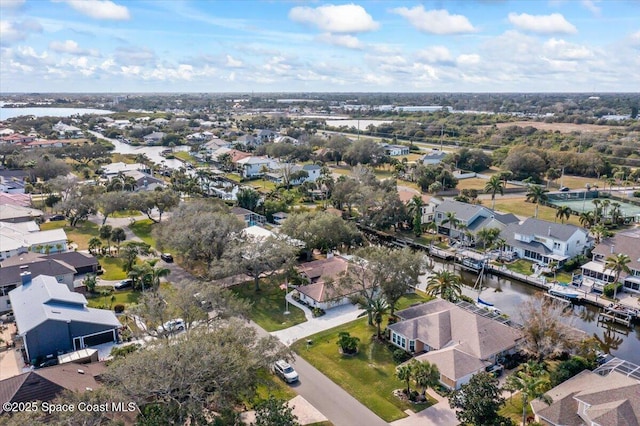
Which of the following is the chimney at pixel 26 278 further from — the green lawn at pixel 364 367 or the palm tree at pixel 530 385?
the palm tree at pixel 530 385

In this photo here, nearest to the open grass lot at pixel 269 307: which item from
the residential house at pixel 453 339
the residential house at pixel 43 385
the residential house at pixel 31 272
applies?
the residential house at pixel 453 339

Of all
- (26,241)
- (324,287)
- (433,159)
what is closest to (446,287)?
(324,287)

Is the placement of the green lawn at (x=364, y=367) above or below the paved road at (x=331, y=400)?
above

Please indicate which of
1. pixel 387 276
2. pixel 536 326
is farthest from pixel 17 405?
pixel 536 326

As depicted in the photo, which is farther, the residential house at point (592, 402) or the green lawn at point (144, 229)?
the green lawn at point (144, 229)

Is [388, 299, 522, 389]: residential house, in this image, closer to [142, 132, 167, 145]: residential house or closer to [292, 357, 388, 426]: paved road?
[292, 357, 388, 426]: paved road

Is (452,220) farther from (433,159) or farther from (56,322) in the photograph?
(433,159)

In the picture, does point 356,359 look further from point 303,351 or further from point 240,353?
point 240,353

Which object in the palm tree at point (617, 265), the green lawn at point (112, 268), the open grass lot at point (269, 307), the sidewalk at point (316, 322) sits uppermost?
the palm tree at point (617, 265)
